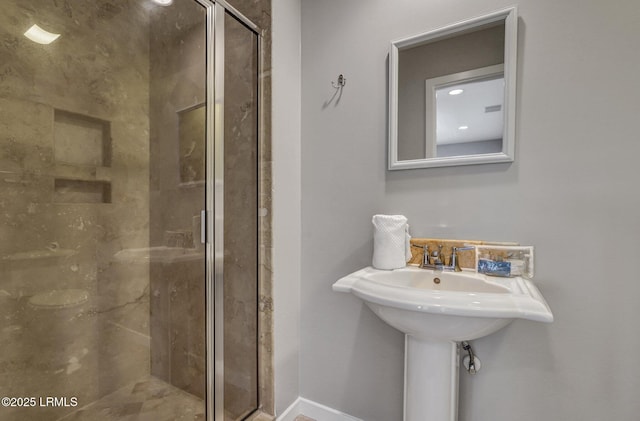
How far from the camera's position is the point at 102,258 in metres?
1.61

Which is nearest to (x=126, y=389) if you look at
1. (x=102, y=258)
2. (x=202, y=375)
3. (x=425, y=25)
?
(x=202, y=375)

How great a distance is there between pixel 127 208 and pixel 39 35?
2.95 feet

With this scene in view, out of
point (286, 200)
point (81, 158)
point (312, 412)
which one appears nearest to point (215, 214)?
point (286, 200)

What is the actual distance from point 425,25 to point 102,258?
2019mm

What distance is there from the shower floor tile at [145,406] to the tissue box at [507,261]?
1399mm

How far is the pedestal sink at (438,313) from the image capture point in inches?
30.5

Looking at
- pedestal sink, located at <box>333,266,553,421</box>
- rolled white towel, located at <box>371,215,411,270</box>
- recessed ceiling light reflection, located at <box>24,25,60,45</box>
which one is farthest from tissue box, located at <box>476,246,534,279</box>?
recessed ceiling light reflection, located at <box>24,25,60,45</box>

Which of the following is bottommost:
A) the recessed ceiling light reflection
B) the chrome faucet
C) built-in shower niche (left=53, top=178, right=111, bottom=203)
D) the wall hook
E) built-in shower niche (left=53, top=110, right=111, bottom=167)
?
the chrome faucet

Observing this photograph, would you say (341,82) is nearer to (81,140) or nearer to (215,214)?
(215,214)

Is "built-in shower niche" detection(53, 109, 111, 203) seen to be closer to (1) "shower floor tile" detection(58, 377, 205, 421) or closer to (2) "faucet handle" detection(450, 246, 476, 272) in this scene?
(1) "shower floor tile" detection(58, 377, 205, 421)

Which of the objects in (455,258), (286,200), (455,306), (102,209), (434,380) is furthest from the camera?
(102,209)

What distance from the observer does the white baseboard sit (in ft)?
4.66

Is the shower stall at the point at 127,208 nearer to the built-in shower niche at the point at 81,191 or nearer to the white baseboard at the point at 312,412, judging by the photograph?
the built-in shower niche at the point at 81,191

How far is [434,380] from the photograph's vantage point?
3.25 ft
